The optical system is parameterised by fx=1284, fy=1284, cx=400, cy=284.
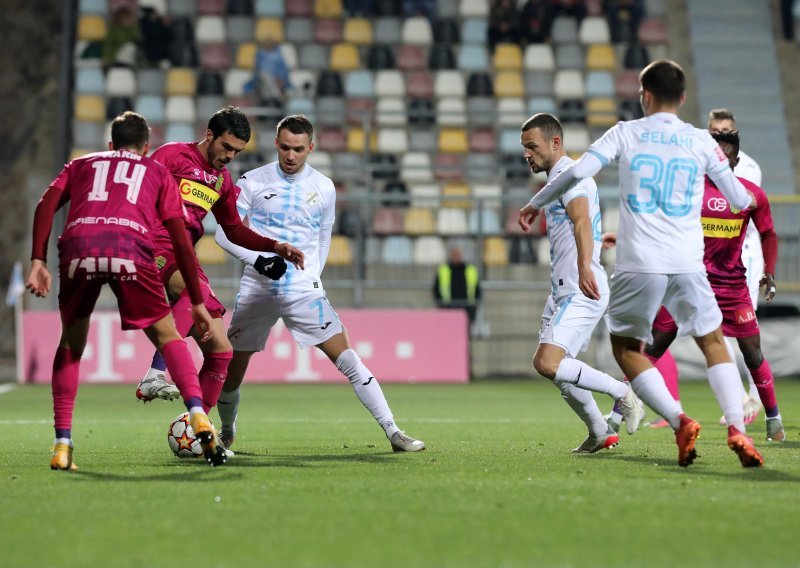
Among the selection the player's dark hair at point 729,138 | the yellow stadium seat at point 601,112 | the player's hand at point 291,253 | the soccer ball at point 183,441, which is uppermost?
the yellow stadium seat at point 601,112

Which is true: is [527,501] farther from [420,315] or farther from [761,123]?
[761,123]

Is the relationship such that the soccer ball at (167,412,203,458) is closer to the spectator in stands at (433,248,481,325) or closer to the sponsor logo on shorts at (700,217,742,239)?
the sponsor logo on shorts at (700,217,742,239)

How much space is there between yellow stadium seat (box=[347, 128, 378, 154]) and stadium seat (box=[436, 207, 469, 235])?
2218mm

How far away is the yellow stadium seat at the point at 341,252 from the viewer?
61.9ft

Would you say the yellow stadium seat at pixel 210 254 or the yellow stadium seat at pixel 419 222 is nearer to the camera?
the yellow stadium seat at pixel 210 254

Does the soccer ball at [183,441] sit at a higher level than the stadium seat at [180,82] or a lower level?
lower

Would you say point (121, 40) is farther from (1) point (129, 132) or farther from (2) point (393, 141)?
(1) point (129, 132)

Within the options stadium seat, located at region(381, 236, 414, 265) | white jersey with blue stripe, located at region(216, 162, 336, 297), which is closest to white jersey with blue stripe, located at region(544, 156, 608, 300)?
white jersey with blue stripe, located at region(216, 162, 336, 297)

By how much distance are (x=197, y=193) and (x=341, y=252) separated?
11.6 metres

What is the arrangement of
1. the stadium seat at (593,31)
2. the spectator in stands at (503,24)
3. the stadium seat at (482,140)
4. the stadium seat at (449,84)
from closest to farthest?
the stadium seat at (482,140) < the stadium seat at (449,84) < the spectator in stands at (503,24) < the stadium seat at (593,31)

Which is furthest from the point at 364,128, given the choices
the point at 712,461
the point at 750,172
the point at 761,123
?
the point at 712,461

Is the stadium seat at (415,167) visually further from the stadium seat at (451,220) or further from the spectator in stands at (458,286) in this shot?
the spectator in stands at (458,286)

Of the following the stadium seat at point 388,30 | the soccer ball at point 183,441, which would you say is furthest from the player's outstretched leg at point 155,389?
the stadium seat at point 388,30

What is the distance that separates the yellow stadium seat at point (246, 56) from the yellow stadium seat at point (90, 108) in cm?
249
